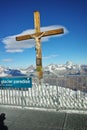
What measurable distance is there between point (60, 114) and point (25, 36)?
5121 millimetres

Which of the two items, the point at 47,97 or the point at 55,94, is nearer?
the point at 55,94

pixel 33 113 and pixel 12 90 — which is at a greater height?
pixel 12 90

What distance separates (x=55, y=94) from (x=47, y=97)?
0.41 meters

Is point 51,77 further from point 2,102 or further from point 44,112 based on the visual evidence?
point 2,102

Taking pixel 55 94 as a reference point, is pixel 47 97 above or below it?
below

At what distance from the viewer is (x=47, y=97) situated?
27.4 feet

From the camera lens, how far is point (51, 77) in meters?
8.39

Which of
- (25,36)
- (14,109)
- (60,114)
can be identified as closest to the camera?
(60,114)

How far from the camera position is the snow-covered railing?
7.91 metres

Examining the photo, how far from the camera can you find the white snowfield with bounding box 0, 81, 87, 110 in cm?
791

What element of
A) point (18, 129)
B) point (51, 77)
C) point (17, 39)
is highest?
point (17, 39)

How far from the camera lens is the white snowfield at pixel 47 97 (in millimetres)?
7906

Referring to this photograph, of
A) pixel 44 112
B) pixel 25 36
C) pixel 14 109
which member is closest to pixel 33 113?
pixel 44 112

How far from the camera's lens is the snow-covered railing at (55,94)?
26.0 feet
